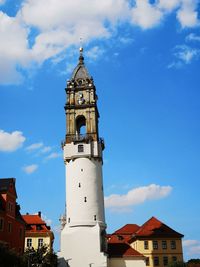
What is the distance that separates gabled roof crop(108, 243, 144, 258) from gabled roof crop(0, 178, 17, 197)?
70.6 feet

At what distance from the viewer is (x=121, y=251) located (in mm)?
63875

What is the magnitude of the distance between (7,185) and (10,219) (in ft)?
14.1

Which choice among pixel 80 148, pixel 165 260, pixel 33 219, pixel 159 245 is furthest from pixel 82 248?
pixel 165 260

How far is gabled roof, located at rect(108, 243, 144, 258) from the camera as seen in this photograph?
62844mm

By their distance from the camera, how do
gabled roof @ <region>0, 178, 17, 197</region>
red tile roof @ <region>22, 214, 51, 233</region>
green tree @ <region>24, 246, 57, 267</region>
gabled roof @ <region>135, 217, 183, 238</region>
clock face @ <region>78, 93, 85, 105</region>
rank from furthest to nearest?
gabled roof @ <region>135, 217, 183, 238</region>
red tile roof @ <region>22, 214, 51, 233</region>
clock face @ <region>78, 93, 85, 105</region>
gabled roof @ <region>0, 178, 17, 197</region>
green tree @ <region>24, 246, 57, 267</region>

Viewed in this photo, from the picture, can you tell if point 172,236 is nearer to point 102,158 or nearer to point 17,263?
point 102,158

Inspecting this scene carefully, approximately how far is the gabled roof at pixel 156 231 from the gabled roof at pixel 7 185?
102 ft

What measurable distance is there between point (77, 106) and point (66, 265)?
2660 cm

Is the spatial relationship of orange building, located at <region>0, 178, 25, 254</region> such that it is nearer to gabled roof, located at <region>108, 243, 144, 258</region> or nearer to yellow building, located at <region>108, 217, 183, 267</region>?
gabled roof, located at <region>108, 243, 144, 258</region>

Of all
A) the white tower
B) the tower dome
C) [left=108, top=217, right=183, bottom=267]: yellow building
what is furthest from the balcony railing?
[left=108, top=217, right=183, bottom=267]: yellow building

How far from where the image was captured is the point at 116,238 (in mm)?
79812

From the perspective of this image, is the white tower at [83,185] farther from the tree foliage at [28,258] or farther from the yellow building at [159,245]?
the yellow building at [159,245]

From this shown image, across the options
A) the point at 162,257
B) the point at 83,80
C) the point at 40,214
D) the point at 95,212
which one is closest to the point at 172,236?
the point at 162,257

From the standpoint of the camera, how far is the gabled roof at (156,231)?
73062mm
